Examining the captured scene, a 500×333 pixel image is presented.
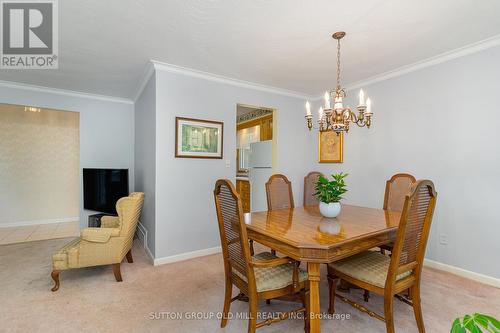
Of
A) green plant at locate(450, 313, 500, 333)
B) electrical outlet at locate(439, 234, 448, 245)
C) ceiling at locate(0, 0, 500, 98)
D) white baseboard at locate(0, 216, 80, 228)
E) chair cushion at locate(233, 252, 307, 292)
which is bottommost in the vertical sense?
white baseboard at locate(0, 216, 80, 228)

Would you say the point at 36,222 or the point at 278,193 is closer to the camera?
the point at 278,193

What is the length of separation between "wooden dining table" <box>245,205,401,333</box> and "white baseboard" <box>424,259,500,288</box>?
1246mm

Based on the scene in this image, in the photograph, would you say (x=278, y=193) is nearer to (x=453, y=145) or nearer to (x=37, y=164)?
(x=453, y=145)

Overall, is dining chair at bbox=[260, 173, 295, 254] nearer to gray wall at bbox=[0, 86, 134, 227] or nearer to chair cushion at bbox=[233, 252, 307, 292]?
chair cushion at bbox=[233, 252, 307, 292]

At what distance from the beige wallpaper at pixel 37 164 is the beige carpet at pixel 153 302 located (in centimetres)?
237

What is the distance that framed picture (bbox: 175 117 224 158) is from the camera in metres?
3.16

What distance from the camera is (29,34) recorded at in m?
2.34

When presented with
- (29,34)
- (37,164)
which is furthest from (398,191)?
(37,164)

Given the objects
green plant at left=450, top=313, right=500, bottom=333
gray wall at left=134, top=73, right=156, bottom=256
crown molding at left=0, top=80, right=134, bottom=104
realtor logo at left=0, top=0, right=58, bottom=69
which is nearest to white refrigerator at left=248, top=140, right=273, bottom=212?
gray wall at left=134, top=73, right=156, bottom=256

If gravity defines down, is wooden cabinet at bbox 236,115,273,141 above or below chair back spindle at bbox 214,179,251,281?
above

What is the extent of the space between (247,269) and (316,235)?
1.67 ft

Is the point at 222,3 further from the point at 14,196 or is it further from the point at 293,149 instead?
the point at 14,196

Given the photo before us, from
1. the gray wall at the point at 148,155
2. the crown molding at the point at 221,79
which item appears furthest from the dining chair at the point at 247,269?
the crown molding at the point at 221,79

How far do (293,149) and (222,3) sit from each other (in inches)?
108
